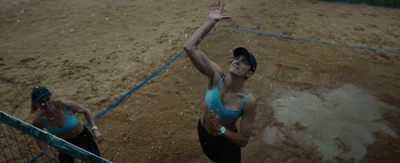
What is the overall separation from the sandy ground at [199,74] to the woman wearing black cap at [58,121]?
105cm

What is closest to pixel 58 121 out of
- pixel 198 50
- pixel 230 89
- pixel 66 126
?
pixel 66 126

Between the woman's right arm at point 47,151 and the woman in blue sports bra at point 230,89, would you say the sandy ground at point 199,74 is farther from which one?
the woman in blue sports bra at point 230,89

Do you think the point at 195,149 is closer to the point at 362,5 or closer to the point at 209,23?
the point at 209,23

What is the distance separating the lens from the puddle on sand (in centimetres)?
471

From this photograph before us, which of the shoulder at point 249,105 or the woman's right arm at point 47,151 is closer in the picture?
the shoulder at point 249,105

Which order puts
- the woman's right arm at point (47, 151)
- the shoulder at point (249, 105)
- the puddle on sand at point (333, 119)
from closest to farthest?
the shoulder at point (249, 105) < the woman's right arm at point (47, 151) < the puddle on sand at point (333, 119)

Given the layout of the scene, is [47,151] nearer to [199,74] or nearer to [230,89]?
[230,89]

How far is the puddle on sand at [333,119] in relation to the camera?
15.4ft

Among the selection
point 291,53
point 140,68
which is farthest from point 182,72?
point 291,53

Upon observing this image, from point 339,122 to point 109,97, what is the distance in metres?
4.75

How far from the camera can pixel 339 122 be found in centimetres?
518

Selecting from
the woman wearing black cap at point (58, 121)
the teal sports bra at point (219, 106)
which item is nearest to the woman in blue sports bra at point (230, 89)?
the teal sports bra at point (219, 106)

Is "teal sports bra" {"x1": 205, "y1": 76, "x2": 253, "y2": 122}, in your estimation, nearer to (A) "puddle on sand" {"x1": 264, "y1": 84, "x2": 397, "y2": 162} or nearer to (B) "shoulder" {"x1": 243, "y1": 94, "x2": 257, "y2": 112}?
(B) "shoulder" {"x1": 243, "y1": 94, "x2": 257, "y2": 112}

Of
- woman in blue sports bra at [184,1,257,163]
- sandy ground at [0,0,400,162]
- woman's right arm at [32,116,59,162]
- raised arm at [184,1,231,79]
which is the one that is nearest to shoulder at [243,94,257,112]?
woman in blue sports bra at [184,1,257,163]
